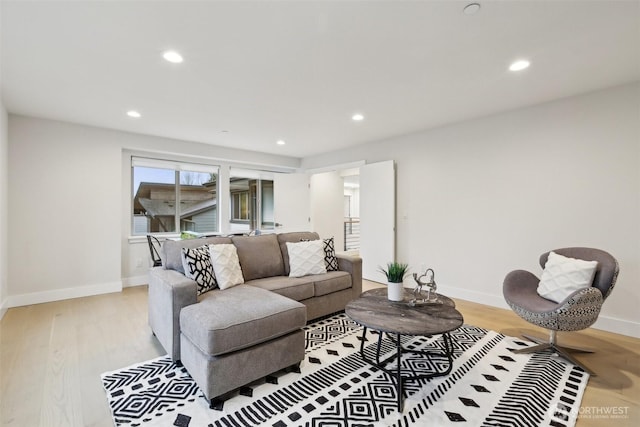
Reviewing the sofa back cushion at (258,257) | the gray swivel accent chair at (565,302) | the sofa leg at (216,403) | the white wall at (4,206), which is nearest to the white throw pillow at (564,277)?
the gray swivel accent chair at (565,302)

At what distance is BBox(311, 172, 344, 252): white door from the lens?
6.58m

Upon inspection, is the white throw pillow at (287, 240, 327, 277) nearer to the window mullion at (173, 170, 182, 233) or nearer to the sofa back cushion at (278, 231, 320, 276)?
the sofa back cushion at (278, 231, 320, 276)

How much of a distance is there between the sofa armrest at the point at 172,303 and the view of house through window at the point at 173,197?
300cm

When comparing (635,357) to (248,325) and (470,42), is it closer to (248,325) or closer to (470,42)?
(470,42)

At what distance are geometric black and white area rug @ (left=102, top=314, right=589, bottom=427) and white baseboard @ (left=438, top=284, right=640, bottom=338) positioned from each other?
1.13m

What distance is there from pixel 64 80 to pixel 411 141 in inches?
166

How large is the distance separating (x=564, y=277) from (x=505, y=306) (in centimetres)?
124

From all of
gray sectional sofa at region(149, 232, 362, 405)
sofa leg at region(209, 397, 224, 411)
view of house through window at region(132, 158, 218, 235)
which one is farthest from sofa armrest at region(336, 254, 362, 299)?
view of house through window at region(132, 158, 218, 235)

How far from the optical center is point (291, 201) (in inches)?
245

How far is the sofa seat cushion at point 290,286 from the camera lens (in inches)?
108

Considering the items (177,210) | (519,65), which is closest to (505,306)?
(519,65)

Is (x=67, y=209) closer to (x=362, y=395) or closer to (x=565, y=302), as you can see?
(x=362, y=395)

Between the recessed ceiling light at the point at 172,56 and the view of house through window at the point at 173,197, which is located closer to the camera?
the recessed ceiling light at the point at 172,56

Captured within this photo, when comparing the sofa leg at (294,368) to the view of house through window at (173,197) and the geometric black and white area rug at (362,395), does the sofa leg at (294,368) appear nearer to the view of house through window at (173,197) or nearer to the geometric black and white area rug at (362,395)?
the geometric black and white area rug at (362,395)
